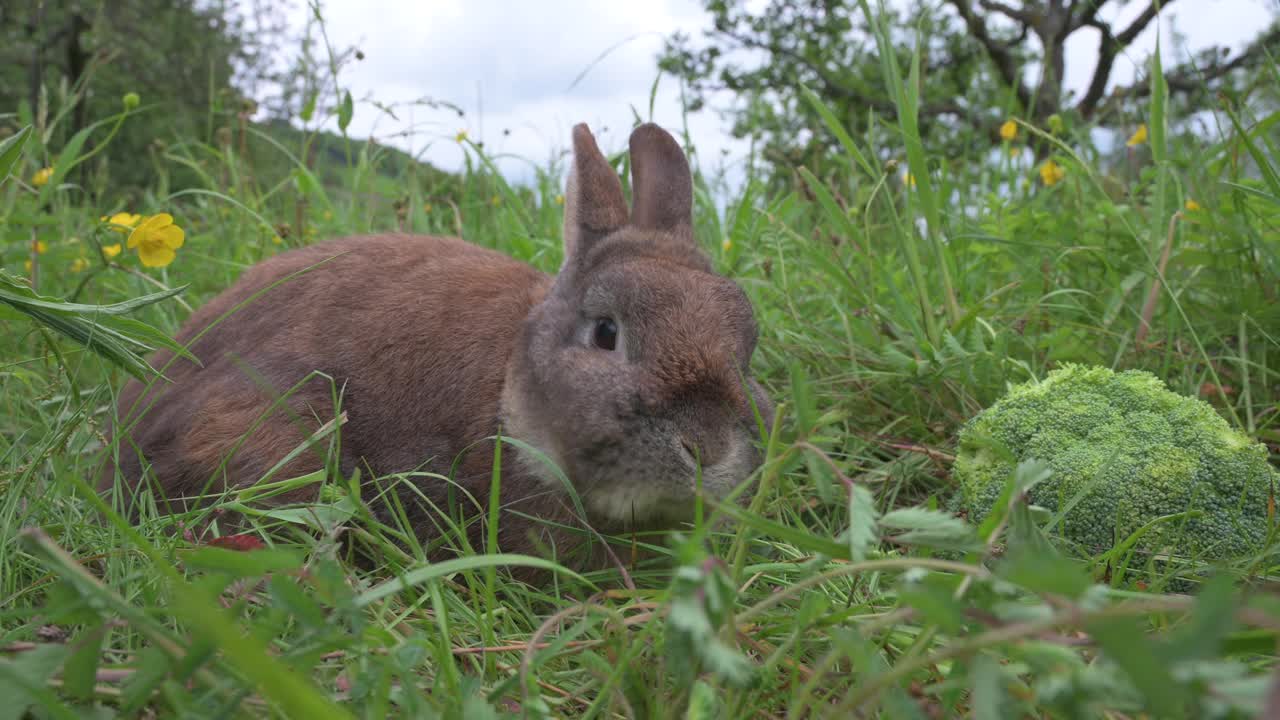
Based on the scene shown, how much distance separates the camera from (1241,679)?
0.80 metres

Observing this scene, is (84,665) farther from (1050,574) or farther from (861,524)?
(1050,574)

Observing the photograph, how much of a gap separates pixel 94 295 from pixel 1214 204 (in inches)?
185

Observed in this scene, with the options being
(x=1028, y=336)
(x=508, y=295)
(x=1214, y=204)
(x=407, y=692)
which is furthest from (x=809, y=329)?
(x=407, y=692)

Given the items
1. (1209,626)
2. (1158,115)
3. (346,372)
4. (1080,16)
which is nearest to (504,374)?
(346,372)

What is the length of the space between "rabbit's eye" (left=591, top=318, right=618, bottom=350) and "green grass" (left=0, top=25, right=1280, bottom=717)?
607mm

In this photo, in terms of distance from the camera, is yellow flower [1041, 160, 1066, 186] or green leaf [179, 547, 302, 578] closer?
green leaf [179, 547, 302, 578]

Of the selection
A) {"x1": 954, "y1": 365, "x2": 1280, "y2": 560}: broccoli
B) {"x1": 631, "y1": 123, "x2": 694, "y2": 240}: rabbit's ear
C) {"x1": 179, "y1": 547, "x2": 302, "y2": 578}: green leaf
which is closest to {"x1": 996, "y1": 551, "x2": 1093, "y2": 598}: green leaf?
{"x1": 179, "y1": 547, "x2": 302, "y2": 578}: green leaf

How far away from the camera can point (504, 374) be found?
109 inches

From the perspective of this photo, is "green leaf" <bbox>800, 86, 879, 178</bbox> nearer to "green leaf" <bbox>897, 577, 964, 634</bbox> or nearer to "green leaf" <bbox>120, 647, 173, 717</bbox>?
"green leaf" <bbox>897, 577, 964, 634</bbox>

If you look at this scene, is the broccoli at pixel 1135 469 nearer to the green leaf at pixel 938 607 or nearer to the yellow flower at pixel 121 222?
the green leaf at pixel 938 607

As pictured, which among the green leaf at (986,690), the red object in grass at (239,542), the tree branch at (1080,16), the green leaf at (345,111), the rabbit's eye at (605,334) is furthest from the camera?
the tree branch at (1080,16)

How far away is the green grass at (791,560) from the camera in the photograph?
1006 millimetres

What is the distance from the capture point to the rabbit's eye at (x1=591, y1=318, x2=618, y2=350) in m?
2.60

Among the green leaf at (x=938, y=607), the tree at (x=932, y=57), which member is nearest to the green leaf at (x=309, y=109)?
the green leaf at (x=938, y=607)
